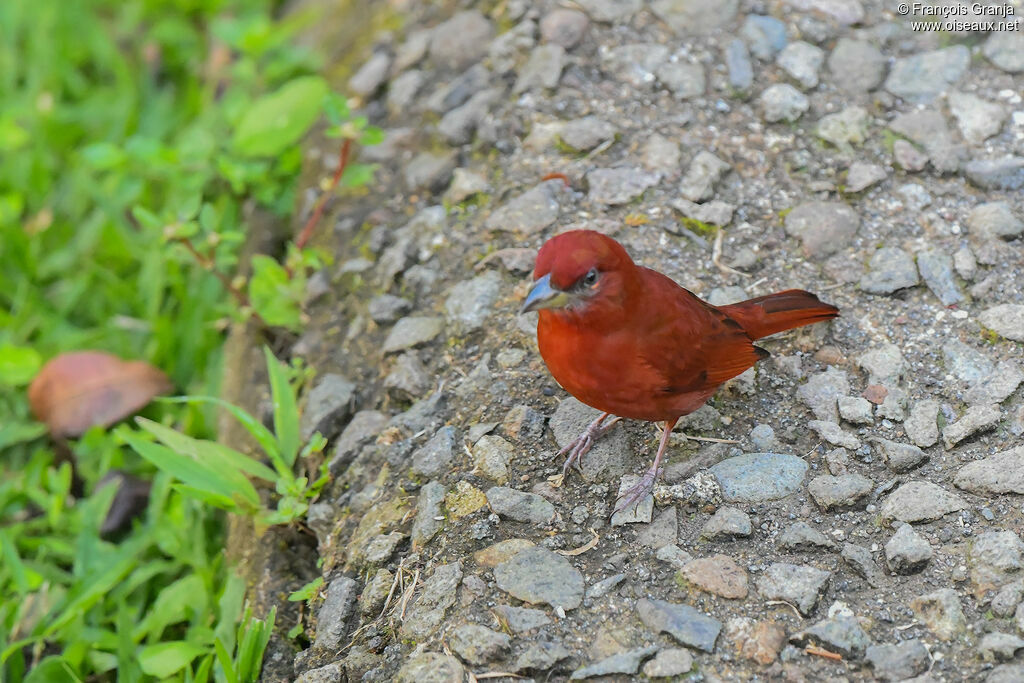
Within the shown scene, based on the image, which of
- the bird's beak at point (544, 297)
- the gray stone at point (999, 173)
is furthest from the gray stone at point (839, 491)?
the gray stone at point (999, 173)

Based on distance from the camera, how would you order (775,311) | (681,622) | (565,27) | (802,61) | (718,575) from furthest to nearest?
(565,27) → (802,61) → (775,311) → (718,575) → (681,622)

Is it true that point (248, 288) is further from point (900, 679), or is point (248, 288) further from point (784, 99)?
point (900, 679)

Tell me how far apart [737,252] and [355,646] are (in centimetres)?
193

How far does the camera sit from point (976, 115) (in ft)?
13.0

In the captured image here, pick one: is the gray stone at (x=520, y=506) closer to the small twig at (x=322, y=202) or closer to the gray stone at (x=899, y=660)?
the gray stone at (x=899, y=660)

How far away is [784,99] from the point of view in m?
4.13

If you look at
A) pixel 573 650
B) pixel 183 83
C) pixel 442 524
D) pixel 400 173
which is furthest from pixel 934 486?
pixel 183 83

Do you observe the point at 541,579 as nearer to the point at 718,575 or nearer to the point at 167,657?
the point at 718,575

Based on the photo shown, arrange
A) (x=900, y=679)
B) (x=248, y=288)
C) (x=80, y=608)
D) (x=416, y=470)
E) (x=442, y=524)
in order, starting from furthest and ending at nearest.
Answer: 1. (x=248, y=288)
2. (x=80, y=608)
3. (x=416, y=470)
4. (x=442, y=524)
5. (x=900, y=679)

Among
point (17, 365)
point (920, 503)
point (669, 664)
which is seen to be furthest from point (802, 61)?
point (17, 365)

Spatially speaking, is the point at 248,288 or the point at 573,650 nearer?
the point at 573,650

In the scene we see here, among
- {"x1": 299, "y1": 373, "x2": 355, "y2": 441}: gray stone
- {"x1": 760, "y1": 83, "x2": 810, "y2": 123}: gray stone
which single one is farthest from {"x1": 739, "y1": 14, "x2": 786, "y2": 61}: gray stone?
{"x1": 299, "y1": 373, "x2": 355, "y2": 441}: gray stone

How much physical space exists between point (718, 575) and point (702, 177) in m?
1.71

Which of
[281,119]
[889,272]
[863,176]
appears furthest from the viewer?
[281,119]
